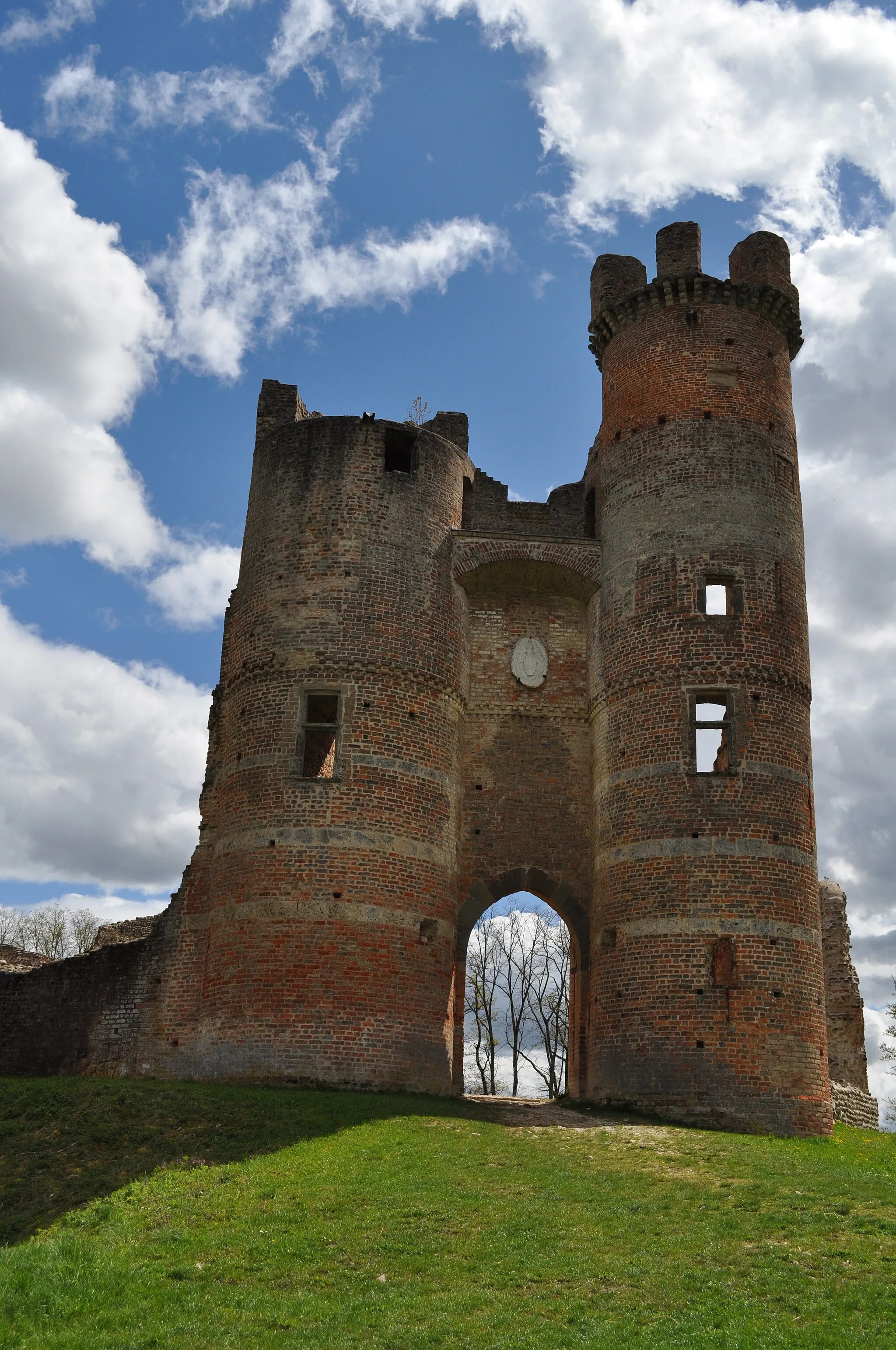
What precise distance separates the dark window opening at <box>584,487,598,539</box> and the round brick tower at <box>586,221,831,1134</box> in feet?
2.05

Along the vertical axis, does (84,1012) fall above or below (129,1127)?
above

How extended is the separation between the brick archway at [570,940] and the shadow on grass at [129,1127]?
3.36 m

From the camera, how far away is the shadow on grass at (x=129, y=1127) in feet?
47.0

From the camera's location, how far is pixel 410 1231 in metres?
12.5

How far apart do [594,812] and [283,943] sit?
698 cm

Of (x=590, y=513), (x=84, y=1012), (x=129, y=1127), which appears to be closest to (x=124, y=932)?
(x=84, y=1012)

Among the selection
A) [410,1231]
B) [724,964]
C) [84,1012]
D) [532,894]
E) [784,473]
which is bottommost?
[410,1231]

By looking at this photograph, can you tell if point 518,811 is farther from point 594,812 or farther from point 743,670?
point 743,670

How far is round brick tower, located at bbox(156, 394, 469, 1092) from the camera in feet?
67.8

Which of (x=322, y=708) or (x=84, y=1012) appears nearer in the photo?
(x=84, y=1012)

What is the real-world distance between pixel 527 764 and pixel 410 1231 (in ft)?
42.7

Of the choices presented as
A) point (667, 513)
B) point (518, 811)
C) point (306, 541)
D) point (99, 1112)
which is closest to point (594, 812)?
point (518, 811)

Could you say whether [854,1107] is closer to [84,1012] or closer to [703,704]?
[703,704]

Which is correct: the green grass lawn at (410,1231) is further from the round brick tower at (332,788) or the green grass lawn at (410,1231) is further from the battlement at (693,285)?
the battlement at (693,285)
